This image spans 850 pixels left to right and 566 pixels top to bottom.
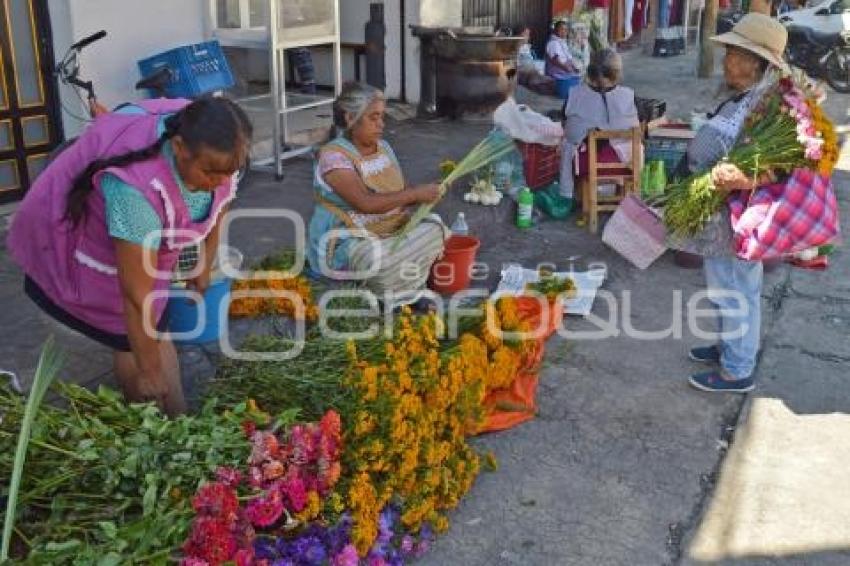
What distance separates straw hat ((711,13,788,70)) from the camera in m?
3.76

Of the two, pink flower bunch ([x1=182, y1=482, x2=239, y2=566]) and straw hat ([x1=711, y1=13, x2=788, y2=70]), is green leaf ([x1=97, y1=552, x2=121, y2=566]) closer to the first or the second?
pink flower bunch ([x1=182, y1=482, x2=239, y2=566])

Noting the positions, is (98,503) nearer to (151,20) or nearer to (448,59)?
(151,20)

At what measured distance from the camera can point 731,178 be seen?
374 cm

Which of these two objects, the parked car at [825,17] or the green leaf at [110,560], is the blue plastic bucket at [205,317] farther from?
the parked car at [825,17]

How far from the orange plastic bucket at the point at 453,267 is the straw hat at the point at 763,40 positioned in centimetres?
177

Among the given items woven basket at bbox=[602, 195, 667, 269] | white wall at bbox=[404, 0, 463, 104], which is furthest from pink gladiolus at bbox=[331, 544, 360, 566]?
white wall at bbox=[404, 0, 463, 104]

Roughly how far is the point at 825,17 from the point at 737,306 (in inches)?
497

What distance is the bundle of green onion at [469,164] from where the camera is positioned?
4.40 meters

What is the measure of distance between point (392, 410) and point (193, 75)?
378cm

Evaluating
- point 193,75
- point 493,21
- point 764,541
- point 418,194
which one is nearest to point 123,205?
point 418,194

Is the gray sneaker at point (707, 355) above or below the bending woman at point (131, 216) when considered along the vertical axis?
below

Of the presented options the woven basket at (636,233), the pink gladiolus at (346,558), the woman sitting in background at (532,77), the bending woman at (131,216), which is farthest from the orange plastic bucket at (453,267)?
the woman sitting in background at (532,77)

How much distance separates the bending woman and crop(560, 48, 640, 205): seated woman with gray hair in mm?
3794

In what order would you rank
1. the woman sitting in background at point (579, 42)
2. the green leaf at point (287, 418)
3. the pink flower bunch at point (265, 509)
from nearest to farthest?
the pink flower bunch at point (265, 509) → the green leaf at point (287, 418) → the woman sitting in background at point (579, 42)
